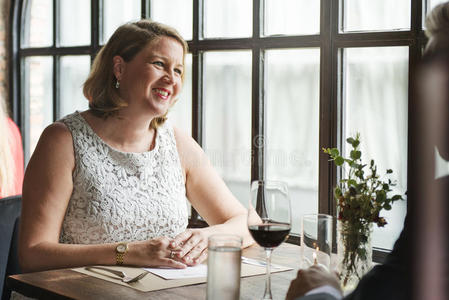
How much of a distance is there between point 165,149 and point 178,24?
1547 mm

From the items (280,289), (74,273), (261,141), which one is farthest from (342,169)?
(74,273)

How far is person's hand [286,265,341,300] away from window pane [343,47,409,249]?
5.16 feet

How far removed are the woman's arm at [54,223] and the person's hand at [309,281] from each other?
1.82 ft

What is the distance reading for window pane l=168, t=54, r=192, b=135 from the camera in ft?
12.4

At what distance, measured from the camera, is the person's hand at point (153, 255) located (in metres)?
1.84

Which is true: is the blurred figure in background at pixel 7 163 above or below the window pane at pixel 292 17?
below

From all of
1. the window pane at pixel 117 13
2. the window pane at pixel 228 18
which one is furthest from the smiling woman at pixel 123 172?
the window pane at pixel 117 13

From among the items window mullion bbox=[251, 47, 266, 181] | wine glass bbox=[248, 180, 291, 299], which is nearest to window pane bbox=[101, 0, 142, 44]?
window mullion bbox=[251, 47, 266, 181]

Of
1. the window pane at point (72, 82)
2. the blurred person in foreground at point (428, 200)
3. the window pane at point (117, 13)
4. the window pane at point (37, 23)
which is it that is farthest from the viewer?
the window pane at point (37, 23)

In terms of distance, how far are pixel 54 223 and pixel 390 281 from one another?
4.28 feet

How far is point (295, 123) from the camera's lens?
3.33 meters

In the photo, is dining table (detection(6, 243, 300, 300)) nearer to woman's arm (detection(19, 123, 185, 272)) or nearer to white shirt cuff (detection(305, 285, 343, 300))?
woman's arm (detection(19, 123, 185, 272))

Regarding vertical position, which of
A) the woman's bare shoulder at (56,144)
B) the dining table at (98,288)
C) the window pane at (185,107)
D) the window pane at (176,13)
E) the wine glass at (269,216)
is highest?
the window pane at (176,13)

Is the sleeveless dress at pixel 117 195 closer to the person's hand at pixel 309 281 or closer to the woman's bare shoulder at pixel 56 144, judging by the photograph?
the woman's bare shoulder at pixel 56 144
